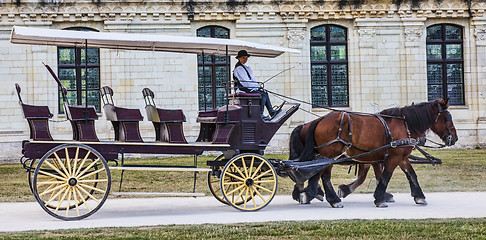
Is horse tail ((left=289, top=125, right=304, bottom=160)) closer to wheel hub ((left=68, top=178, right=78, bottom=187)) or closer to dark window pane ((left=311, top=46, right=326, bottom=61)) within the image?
wheel hub ((left=68, top=178, right=78, bottom=187))

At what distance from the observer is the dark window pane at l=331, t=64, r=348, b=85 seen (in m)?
25.3

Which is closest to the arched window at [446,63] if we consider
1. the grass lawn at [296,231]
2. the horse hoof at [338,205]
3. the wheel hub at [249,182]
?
the horse hoof at [338,205]

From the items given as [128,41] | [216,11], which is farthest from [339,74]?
[128,41]

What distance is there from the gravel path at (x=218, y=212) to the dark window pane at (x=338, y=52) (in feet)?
40.1

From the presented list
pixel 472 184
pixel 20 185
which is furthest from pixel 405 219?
pixel 20 185

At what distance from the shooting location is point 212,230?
30.3 feet

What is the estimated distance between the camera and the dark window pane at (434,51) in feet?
84.5

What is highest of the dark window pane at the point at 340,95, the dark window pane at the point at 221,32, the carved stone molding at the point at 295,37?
the dark window pane at the point at 221,32

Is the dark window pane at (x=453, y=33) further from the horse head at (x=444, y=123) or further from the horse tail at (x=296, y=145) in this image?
the horse tail at (x=296, y=145)

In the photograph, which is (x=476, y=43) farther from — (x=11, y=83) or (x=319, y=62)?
(x=11, y=83)

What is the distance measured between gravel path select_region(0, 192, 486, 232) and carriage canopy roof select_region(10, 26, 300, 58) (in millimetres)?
2407

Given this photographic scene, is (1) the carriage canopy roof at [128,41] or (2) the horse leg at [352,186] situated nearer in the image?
(1) the carriage canopy roof at [128,41]

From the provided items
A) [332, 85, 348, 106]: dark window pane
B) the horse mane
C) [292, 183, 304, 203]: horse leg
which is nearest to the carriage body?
[292, 183, 304, 203]: horse leg

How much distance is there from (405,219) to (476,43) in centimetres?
1661
